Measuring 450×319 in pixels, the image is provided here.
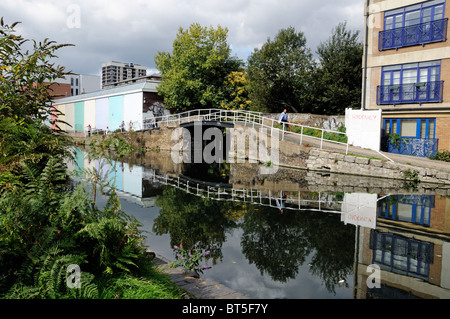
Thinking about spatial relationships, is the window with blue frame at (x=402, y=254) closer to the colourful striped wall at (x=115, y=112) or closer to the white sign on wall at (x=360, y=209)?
the white sign on wall at (x=360, y=209)

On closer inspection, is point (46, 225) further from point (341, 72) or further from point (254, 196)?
point (341, 72)

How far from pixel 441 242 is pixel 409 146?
15.0 m

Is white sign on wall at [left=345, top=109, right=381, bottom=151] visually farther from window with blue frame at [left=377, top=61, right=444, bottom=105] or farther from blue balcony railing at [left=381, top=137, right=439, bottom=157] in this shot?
window with blue frame at [left=377, top=61, right=444, bottom=105]

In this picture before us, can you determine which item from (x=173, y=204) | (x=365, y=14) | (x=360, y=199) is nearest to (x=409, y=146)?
(x=365, y=14)

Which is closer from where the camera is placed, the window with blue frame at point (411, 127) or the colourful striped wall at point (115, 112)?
the window with blue frame at point (411, 127)

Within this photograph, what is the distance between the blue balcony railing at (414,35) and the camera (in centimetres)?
1981

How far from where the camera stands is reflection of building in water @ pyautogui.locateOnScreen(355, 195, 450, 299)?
16.4 feet

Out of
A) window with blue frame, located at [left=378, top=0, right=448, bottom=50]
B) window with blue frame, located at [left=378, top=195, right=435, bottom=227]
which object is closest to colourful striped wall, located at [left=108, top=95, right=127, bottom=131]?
window with blue frame, located at [left=378, top=0, right=448, bottom=50]

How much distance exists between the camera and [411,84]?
21172mm

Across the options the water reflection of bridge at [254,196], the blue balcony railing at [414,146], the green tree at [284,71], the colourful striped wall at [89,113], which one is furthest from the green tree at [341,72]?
the colourful striped wall at [89,113]

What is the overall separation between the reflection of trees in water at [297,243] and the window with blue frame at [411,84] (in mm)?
14813

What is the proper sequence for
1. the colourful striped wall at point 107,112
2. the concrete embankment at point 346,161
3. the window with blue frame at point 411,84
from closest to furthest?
the concrete embankment at point 346,161 < the window with blue frame at point 411,84 < the colourful striped wall at point 107,112

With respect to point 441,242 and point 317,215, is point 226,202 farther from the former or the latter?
point 441,242

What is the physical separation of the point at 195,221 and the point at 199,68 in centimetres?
2737
